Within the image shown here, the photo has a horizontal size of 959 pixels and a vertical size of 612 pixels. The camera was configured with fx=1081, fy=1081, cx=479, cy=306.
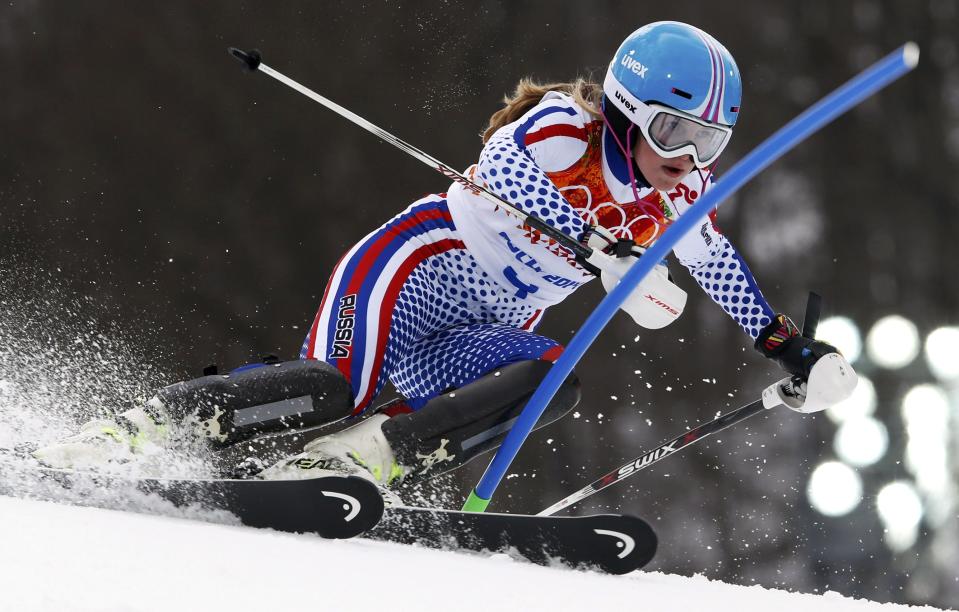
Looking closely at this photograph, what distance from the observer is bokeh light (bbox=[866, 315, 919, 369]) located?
518 centimetres

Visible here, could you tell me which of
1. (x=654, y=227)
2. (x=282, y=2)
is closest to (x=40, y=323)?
(x=282, y=2)

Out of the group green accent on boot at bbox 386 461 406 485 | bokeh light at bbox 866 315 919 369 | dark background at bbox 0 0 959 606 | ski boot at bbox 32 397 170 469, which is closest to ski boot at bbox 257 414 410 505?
green accent on boot at bbox 386 461 406 485

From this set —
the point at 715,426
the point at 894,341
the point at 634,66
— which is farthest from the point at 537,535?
the point at 894,341

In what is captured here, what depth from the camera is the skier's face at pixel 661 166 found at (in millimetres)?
2301

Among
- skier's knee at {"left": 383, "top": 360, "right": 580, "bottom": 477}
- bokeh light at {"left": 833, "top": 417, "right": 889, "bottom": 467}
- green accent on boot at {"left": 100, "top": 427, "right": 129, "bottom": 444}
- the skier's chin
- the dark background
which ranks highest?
the dark background

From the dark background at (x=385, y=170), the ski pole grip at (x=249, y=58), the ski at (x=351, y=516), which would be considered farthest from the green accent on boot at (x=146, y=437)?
the dark background at (x=385, y=170)

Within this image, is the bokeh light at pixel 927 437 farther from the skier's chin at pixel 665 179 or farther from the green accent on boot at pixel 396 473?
the green accent on boot at pixel 396 473

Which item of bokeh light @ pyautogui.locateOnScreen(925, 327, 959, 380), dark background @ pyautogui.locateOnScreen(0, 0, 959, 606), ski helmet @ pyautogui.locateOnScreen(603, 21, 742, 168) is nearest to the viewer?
ski helmet @ pyautogui.locateOnScreen(603, 21, 742, 168)

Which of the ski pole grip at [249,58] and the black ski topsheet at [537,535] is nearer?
the black ski topsheet at [537,535]

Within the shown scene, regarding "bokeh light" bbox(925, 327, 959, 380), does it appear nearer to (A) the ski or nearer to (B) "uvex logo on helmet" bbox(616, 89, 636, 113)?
(B) "uvex logo on helmet" bbox(616, 89, 636, 113)

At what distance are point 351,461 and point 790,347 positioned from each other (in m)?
1.01

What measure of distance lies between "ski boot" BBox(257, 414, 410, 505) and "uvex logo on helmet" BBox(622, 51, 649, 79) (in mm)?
920

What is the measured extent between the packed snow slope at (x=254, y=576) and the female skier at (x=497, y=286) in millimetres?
280

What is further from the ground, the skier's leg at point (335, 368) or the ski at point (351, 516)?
the skier's leg at point (335, 368)
